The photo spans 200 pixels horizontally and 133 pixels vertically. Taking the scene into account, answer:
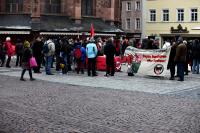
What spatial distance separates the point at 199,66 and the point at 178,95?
1251cm

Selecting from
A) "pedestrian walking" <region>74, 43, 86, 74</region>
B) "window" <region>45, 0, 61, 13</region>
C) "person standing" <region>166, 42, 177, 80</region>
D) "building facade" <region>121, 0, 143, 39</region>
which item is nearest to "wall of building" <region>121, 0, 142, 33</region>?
"building facade" <region>121, 0, 143, 39</region>

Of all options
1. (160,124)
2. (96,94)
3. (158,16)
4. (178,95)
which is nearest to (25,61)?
(96,94)

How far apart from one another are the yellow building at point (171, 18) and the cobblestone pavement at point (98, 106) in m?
47.6

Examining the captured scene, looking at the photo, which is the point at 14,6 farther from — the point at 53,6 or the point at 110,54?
the point at 110,54

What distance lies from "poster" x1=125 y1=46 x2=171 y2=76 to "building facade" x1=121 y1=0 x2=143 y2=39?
48.5m

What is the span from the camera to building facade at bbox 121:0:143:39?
72.8 m

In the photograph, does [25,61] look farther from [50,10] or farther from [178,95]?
[50,10]

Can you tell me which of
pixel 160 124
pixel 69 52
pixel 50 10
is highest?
pixel 50 10

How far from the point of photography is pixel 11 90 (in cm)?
1694

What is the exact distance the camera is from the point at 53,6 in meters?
51.6

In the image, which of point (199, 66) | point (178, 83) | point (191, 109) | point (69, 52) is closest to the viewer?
point (191, 109)

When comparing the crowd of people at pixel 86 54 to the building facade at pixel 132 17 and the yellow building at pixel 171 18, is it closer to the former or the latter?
the yellow building at pixel 171 18

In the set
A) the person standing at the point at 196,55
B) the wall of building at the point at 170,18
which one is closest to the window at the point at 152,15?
the wall of building at the point at 170,18

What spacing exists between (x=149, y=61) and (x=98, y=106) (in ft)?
32.7
